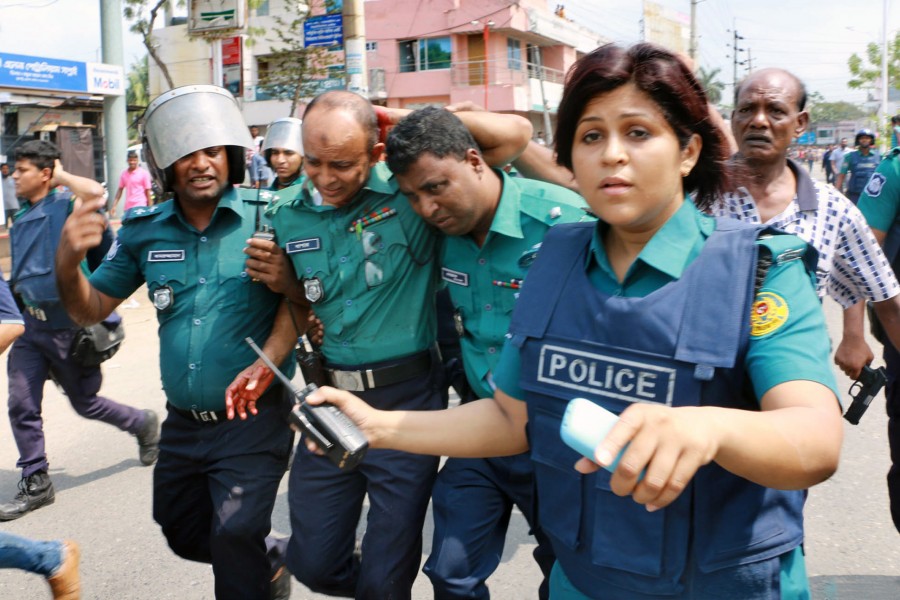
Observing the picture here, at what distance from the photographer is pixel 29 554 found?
313 cm

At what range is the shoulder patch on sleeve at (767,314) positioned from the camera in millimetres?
1491

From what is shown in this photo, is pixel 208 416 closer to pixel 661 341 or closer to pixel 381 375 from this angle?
pixel 381 375

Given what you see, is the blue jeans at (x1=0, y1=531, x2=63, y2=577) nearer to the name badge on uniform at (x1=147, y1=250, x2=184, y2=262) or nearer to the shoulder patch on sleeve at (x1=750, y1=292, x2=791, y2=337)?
the name badge on uniform at (x1=147, y1=250, x2=184, y2=262)

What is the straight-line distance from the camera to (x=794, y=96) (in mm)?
3291

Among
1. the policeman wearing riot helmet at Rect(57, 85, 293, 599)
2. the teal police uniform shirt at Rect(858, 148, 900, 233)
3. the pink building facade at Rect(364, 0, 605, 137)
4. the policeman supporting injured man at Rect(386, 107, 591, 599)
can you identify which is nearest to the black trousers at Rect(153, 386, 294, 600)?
the policeman wearing riot helmet at Rect(57, 85, 293, 599)

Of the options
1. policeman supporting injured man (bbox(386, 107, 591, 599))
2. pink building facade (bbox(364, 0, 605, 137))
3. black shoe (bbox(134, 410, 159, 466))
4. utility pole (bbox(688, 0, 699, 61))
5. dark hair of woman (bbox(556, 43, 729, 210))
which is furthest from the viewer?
pink building facade (bbox(364, 0, 605, 137))

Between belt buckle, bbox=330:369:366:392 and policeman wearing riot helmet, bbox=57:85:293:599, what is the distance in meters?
0.26

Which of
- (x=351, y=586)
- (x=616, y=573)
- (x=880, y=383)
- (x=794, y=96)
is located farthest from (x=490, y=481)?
(x=794, y=96)

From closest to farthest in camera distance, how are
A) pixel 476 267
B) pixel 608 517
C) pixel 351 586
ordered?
pixel 608 517, pixel 476 267, pixel 351 586

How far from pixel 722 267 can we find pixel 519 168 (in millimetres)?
2232

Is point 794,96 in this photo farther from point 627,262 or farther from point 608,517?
point 608,517

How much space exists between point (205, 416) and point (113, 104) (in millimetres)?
10959

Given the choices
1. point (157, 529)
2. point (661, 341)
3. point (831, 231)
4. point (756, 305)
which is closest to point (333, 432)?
point (661, 341)

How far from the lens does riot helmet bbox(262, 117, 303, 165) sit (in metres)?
6.10
